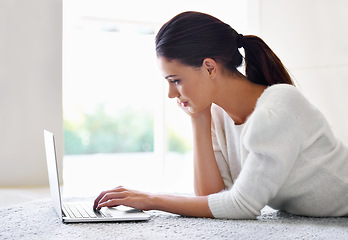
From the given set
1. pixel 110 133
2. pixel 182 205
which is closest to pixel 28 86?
pixel 182 205

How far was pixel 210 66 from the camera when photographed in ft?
4.80

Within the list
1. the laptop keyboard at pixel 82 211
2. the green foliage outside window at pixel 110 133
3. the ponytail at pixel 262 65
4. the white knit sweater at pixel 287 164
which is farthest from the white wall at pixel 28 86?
the green foliage outside window at pixel 110 133

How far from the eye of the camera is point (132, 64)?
428 centimetres

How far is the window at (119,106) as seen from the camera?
3146 mm

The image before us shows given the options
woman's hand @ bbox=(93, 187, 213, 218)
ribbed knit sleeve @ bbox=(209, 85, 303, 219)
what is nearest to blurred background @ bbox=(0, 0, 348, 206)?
woman's hand @ bbox=(93, 187, 213, 218)

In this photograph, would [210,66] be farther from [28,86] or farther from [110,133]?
[110,133]

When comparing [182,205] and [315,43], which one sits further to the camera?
[315,43]

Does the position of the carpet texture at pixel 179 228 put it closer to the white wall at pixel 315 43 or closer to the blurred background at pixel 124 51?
the blurred background at pixel 124 51

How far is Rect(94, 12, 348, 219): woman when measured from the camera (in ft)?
4.04

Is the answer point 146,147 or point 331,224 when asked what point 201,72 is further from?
point 146,147

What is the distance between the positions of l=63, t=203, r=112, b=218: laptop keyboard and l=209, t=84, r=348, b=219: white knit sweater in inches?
12.4

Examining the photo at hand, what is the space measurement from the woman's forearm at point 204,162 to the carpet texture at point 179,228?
0.27 meters

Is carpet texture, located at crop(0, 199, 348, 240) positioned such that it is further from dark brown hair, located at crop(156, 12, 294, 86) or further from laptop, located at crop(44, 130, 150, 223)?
dark brown hair, located at crop(156, 12, 294, 86)

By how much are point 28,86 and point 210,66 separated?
1397mm
